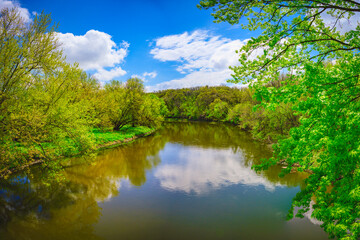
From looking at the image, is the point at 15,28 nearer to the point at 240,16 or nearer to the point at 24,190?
the point at 24,190

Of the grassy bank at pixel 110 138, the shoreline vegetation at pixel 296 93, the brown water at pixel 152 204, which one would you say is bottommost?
the brown water at pixel 152 204

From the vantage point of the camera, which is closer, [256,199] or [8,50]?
[8,50]

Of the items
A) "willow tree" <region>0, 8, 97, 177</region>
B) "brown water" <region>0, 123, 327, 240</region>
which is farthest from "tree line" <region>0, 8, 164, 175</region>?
"brown water" <region>0, 123, 327, 240</region>

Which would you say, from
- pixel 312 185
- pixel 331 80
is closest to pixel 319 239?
pixel 312 185

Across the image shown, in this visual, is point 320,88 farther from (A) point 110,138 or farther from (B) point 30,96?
(A) point 110,138

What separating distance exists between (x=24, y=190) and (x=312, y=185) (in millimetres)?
17857

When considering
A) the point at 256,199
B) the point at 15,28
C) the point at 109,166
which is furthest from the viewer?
the point at 109,166

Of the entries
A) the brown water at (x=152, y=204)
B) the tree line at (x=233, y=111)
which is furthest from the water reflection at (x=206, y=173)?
the tree line at (x=233, y=111)

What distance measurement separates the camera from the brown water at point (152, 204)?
10344 mm

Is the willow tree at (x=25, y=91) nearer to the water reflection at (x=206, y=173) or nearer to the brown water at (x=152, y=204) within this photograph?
the brown water at (x=152, y=204)

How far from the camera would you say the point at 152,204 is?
43.4 ft

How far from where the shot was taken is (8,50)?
1036 cm

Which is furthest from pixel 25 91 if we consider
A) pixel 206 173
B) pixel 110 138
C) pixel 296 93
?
pixel 110 138

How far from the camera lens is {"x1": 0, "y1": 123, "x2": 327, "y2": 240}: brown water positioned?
33.9 feet
